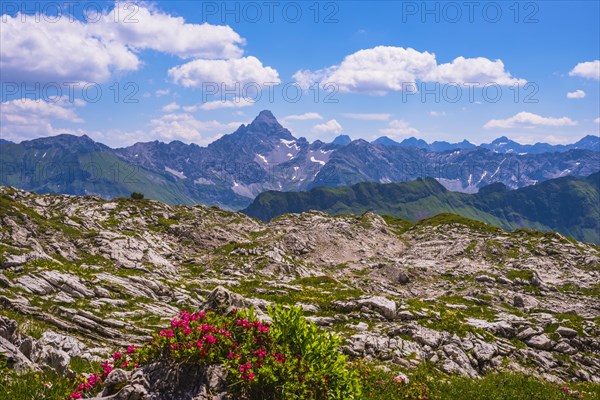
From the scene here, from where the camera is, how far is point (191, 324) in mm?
11367

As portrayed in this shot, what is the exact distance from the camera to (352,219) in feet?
413

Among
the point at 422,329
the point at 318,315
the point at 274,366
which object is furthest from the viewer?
the point at 318,315

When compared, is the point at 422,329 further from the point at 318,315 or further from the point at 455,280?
the point at 455,280

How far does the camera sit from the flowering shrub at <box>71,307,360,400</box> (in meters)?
10.5

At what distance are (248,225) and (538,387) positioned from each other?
9719 cm

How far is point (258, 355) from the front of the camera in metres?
10.9

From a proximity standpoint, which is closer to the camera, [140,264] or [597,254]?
[140,264]

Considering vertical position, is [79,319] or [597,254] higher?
[79,319]

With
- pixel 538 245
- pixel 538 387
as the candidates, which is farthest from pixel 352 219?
pixel 538 387

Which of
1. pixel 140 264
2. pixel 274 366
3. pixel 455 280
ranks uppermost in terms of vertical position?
pixel 274 366

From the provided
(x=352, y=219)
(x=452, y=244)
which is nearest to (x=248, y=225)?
(x=352, y=219)

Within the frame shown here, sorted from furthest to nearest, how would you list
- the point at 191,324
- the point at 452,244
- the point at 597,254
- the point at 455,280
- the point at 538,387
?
the point at 452,244
the point at 597,254
the point at 455,280
the point at 538,387
the point at 191,324

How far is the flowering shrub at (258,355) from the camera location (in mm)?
10469

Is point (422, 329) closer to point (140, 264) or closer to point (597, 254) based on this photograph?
point (140, 264)
